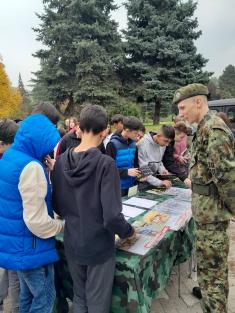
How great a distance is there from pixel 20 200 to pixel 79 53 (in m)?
16.5

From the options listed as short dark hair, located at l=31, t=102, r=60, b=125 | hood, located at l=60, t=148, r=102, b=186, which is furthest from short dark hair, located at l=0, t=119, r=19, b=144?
hood, located at l=60, t=148, r=102, b=186

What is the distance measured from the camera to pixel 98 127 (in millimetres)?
1546

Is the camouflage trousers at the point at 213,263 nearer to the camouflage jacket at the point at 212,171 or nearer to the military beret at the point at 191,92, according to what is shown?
the camouflage jacket at the point at 212,171

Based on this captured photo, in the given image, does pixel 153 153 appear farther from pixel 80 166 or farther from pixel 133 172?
pixel 80 166

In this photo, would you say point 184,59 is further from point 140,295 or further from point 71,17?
point 140,295

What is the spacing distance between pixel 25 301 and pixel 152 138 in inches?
74.8

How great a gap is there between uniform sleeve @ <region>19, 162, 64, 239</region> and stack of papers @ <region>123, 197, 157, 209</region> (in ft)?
3.44

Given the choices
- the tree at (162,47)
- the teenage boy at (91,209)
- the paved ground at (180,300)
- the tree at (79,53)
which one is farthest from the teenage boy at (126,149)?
the tree at (162,47)

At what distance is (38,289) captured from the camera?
5.65 ft

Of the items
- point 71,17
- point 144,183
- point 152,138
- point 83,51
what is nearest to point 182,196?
point 144,183

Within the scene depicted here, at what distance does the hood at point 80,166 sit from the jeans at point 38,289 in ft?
1.98

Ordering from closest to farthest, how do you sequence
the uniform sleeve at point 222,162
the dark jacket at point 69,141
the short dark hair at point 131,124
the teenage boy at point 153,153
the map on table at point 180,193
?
the uniform sleeve at point 222,162 < the map on table at point 180,193 < the short dark hair at point 131,124 < the teenage boy at point 153,153 < the dark jacket at point 69,141

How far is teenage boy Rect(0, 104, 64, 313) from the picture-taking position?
1.58m

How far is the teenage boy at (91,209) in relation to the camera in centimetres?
146
